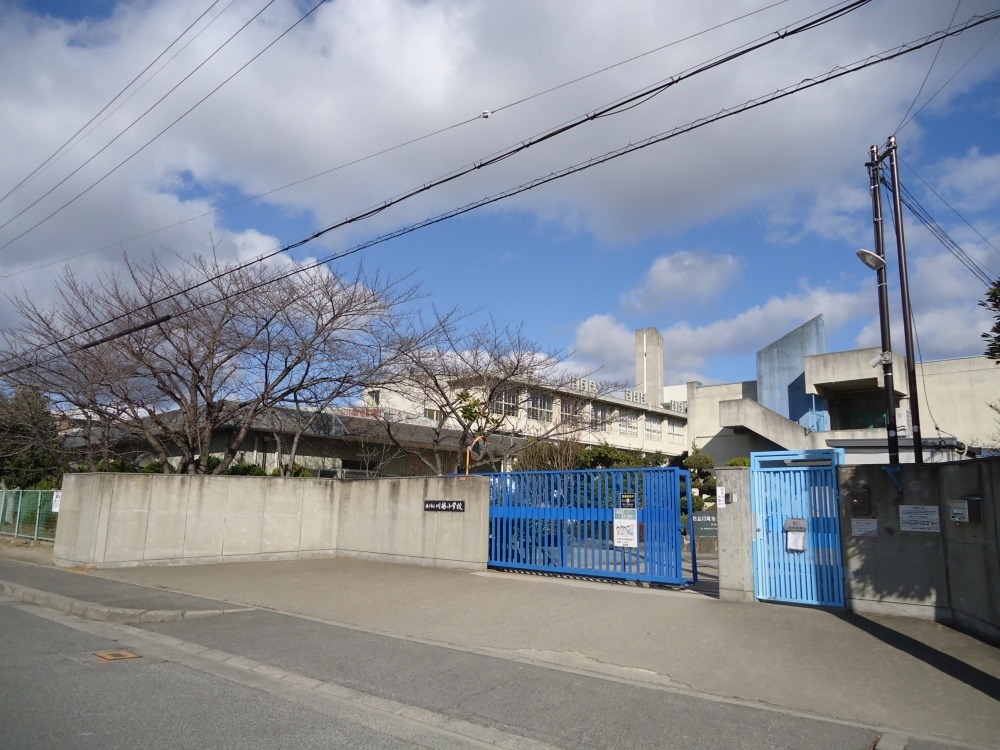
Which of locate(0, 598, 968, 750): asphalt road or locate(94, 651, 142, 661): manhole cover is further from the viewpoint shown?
locate(94, 651, 142, 661): manhole cover

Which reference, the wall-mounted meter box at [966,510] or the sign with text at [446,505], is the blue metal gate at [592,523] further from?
the wall-mounted meter box at [966,510]

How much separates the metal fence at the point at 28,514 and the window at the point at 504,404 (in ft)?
41.0

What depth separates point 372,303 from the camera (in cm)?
2084

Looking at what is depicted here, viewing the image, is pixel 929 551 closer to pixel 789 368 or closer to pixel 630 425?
pixel 789 368

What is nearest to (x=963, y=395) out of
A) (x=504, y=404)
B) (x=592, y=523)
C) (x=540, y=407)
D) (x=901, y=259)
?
(x=540, y=407)

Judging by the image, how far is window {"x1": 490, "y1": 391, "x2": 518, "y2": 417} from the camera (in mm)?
23031

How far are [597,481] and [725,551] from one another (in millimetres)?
2781

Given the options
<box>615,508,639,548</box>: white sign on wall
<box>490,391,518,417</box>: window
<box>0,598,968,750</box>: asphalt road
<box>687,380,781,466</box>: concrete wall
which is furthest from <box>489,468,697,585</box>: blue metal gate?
<box>687,380,781,466</box>: concrete wall

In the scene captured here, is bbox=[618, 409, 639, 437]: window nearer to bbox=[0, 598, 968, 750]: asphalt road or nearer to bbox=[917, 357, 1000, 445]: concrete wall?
bbox=[917, 357, 1000, 445]: concrete wall

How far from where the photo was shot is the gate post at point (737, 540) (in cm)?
1058

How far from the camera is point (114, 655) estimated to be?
8.07 metres

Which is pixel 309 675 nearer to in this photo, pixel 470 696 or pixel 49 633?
pixel 470 696

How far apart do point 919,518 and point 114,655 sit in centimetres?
998

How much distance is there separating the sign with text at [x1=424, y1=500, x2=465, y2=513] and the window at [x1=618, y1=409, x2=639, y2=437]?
28.3 meters
